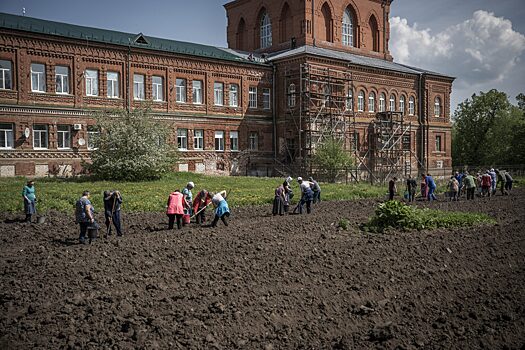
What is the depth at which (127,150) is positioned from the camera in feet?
97.2

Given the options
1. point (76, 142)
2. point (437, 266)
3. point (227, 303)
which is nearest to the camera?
point (227, 303)

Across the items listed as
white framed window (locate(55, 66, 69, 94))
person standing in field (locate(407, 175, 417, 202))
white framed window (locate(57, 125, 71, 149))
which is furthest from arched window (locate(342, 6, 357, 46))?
white framed window (locate(57, 125, 71, 149))

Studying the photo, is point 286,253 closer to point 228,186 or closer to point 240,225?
point 240,225

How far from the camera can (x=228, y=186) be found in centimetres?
2847

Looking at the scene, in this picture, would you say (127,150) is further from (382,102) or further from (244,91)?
(382,102)

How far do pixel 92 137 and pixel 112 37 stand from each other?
8669mm

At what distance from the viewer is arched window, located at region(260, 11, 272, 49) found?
164 feet

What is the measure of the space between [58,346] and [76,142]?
27.0 metres

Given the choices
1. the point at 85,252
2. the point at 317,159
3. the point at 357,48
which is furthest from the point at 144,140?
the point at 357,48

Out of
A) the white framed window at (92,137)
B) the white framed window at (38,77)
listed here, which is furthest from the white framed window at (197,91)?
the white framed window at (38,77)

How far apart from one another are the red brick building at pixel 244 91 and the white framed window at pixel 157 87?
10 cm

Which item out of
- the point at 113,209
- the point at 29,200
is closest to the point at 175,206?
the point at 113,209

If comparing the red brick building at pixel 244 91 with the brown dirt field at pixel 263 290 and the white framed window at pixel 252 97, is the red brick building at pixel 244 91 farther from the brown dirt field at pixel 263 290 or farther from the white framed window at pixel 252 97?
the brown dirt field at pixel 263 290

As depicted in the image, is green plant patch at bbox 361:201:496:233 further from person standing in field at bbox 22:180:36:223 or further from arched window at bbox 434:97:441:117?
arched window at bbox 434:97:441:117
